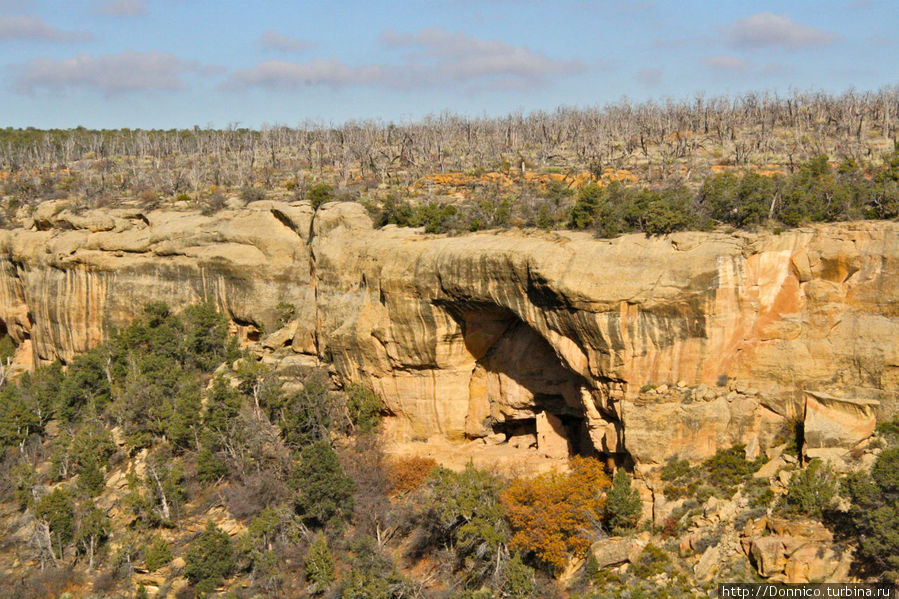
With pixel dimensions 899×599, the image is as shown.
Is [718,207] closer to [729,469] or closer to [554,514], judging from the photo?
[729,469]

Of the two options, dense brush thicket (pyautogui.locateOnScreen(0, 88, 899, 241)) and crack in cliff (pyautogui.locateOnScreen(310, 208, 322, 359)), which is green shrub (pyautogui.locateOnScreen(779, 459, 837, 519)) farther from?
crack in cliff (pyautogui.locateOnScreen(310, 208, 322, 359))

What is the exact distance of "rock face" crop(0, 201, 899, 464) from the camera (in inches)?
1104

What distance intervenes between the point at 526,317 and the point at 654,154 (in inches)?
1265

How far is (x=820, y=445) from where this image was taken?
88.8 feet

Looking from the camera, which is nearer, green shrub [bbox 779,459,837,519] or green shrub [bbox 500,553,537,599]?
green shrub [bbox 779,459,837,519]

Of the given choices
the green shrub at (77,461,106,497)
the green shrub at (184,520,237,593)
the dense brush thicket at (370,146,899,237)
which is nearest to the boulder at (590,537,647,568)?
the dense brush thicket at (370,146,899,237)

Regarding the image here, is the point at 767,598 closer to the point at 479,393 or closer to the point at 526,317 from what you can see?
the point at 526,317

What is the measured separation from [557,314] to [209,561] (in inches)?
624

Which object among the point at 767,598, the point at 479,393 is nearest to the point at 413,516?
the point at 479,393

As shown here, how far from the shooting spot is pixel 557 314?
97.8ft

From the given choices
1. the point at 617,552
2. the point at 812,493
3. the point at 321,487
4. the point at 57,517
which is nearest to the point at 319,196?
the point at 321,487

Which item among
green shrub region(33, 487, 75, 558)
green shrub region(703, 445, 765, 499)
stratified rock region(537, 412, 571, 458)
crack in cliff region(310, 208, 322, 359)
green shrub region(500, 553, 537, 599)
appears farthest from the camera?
crack in cliff region(310, 208, 322, 359)

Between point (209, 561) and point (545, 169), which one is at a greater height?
point (545, 169)

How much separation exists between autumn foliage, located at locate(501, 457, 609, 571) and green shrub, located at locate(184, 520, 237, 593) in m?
10.7
